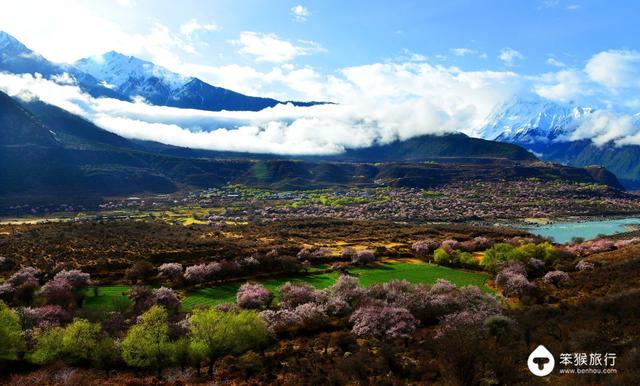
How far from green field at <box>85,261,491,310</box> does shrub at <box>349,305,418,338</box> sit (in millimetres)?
20174

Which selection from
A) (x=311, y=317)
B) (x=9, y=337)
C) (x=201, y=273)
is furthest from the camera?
(x=201, y=273)

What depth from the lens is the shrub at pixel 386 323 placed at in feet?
140

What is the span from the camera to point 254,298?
52781 mm

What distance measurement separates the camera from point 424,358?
117 feet

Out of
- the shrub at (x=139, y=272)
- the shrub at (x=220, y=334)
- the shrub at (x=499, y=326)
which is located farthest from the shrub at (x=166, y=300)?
the shrub at (x=499, y=326)

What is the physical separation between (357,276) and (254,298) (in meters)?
25.2

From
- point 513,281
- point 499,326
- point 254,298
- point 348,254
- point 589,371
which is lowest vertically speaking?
point 348,254

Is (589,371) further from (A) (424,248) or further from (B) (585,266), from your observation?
(A) (424,248)

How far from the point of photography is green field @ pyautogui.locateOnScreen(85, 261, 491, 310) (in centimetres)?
5753

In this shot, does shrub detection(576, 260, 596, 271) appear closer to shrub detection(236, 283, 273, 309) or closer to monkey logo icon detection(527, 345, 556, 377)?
shrub detection(236, 283, 273, 309)

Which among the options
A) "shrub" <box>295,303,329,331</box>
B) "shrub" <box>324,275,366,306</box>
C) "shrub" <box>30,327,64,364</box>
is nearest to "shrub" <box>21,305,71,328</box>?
"shrub" <box>30,327,64,364</box>

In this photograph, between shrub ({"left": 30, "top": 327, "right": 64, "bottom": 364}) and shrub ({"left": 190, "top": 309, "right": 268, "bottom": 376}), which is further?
shrub ({"left": 30, "top": 327, "right": 64, "bottom": 364})

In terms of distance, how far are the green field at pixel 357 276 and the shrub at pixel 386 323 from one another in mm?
20174

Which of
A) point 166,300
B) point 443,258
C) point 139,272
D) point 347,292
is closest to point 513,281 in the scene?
point 347,292
